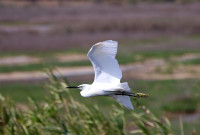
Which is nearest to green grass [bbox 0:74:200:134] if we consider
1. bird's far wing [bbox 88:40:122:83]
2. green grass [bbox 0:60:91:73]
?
green grass [bbox 0:60:91:73]

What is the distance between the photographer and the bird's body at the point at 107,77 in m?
3.09

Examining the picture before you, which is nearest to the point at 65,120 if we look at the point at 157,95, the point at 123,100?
the point at 123,100

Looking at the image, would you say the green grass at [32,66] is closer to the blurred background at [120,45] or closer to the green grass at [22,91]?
the blurred background at [120,45]

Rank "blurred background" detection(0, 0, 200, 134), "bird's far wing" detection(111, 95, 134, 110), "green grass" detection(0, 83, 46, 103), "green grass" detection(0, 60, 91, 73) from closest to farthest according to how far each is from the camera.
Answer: "bird's far wing" detection(111, 95, 134, 110) → "green grass" detection(0, 83, 46, 103) → "blurred background" detection(0, 0, 200, 134) → "green grass" detection(0, 60, 91, 73)

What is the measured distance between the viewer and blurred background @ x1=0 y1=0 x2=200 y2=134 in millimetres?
18766

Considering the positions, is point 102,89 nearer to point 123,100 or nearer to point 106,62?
point 123,100

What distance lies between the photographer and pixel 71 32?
3884cm

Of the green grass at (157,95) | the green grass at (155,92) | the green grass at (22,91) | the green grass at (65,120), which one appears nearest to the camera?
the green grass at (65,120)

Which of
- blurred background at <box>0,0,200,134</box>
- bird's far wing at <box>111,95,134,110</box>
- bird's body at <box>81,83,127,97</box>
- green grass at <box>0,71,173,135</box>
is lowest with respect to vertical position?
blurred background at <box>0,0,200,134</box>

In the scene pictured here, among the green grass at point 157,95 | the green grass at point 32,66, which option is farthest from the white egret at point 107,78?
the green grass at point 32,66

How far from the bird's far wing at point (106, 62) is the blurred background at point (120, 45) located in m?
7.14

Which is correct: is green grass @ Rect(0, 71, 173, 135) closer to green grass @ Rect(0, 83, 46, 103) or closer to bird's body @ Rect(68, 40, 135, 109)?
bird's body @ Rect(68, 40, 135, 109)

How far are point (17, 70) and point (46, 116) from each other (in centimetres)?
2025

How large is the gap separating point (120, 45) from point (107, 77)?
1175 inches
